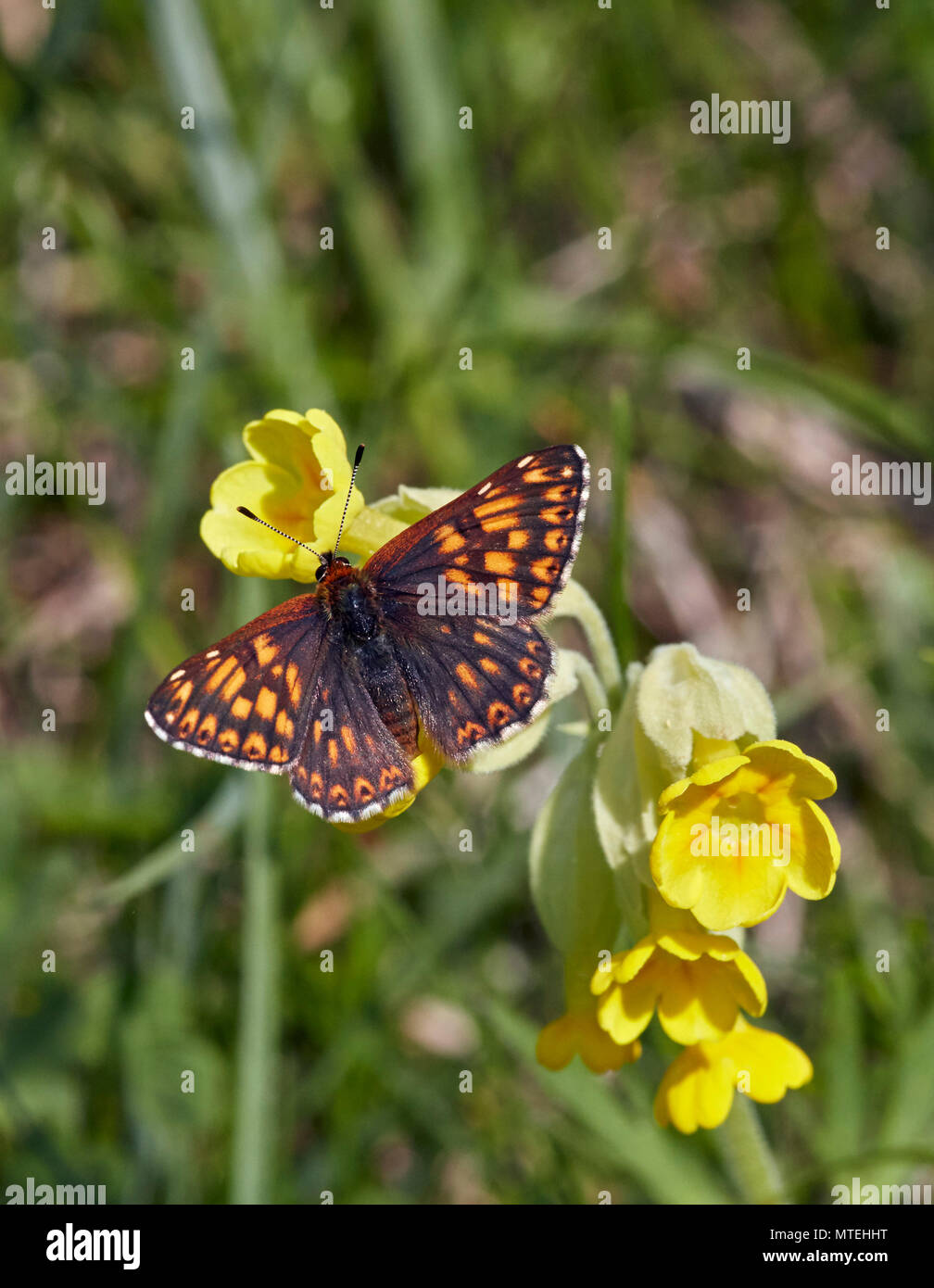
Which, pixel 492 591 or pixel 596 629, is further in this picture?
pixel 596 629

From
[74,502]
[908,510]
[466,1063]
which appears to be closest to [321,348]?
[74,502]

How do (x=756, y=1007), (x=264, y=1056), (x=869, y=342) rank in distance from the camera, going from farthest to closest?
1. (x=869, y=342)
2. (x=264, y=1056)
3. (x=756, y=1007)

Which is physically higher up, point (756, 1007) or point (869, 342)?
point (869, 342)

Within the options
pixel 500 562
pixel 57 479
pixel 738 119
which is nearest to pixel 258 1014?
pixel 500 562

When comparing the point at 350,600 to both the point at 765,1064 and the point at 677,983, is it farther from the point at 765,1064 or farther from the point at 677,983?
the point at 765,1064

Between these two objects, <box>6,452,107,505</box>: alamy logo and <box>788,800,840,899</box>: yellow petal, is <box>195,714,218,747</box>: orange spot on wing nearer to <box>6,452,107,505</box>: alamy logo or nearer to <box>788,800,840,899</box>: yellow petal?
Result: <box>788,800,840,899</box>: yellow petal

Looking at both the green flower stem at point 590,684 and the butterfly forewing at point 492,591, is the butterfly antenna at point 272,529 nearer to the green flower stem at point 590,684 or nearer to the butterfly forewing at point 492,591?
the butterfly forewing at point 492,591

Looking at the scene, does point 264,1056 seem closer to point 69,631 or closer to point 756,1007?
point 756,1007

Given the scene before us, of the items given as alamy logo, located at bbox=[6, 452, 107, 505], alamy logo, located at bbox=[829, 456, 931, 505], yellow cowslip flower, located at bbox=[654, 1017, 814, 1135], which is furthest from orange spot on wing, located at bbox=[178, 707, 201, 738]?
alamy logo, located at bbox=[829, 456, 931, 505]
